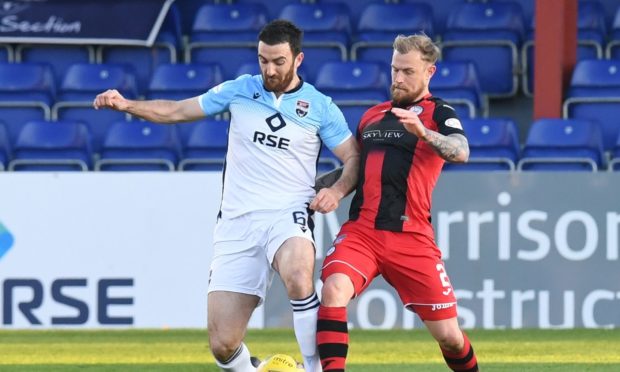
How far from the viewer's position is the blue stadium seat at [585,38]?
16266mm

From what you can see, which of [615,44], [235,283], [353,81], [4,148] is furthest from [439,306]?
[615,44]

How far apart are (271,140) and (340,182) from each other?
437 mm

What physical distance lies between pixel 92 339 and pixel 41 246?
100 centimetres

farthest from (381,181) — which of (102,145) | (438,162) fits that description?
(102,145)

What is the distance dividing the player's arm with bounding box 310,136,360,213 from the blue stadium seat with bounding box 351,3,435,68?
797cm

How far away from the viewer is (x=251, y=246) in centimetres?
→ 810

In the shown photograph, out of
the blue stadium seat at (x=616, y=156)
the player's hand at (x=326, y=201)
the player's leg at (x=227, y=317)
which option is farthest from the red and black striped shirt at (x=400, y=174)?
the blue stadium seat at (x=616, y=156)

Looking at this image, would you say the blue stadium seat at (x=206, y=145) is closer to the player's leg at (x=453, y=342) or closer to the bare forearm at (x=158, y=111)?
the bare forearm at (x=158, y=111)

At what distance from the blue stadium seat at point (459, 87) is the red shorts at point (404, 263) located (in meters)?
6.94

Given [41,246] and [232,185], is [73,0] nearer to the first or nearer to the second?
[41,246]

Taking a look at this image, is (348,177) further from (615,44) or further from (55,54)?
(55,54)

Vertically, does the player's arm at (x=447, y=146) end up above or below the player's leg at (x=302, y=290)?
above

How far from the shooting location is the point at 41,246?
12648 mm

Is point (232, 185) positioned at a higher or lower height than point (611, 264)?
higher
